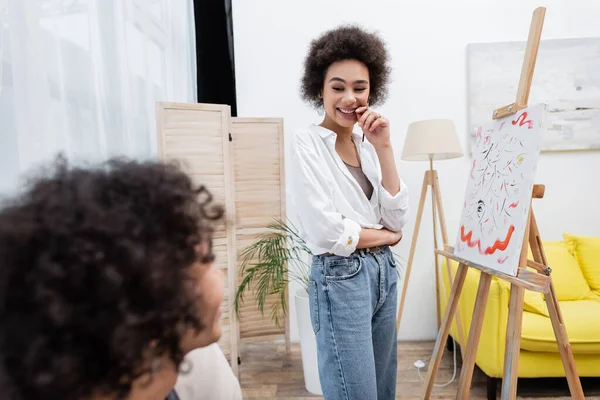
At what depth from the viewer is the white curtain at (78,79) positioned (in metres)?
0.96

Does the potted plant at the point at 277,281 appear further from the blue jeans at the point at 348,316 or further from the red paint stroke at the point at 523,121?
the red paint stroke at the point at 523,121

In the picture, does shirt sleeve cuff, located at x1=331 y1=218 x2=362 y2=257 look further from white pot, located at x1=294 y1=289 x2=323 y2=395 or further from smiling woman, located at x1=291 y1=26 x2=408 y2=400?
white pot, located at x1=294 y1=289 x2=323 y2=395

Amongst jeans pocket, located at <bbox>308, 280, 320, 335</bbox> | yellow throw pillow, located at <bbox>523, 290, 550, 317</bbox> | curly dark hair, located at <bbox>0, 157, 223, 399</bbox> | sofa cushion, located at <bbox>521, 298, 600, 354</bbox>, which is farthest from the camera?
yellow throw pillow, located at <bbox>523, 290, 550, 317</bbox>

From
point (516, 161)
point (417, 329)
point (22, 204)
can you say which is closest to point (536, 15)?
point (516, 161)

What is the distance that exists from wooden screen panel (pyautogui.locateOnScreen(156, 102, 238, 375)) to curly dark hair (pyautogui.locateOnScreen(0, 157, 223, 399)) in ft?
5.03

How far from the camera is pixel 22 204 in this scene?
42 cm

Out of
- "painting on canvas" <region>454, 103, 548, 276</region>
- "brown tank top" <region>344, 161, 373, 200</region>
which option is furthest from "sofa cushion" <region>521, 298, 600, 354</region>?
"brown tank top" <region>344, 161, 373, 200</region>

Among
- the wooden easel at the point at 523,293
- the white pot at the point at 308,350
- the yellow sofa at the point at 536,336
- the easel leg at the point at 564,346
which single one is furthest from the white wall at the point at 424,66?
the easel leg at the point at 564,346

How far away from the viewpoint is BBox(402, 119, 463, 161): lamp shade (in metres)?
2.21

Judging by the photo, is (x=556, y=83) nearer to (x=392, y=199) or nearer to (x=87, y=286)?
(x=392, y=199)

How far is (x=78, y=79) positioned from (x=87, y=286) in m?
1.13

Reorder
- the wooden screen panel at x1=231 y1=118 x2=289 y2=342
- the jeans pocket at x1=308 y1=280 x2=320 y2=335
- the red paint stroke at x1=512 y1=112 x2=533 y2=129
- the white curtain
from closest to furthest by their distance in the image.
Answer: the white curtain < the jeans pocket at x1=308 y1=280 x2=320 y2=335 < the red paint stroke at x1=512 y1=112 x2=533 y2=129 < the wooden screen panel at x1=231 y1=118 x2=289 y2=342

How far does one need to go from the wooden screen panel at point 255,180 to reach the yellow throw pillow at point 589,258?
1987 mm

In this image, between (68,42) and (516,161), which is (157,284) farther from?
(516,161)
